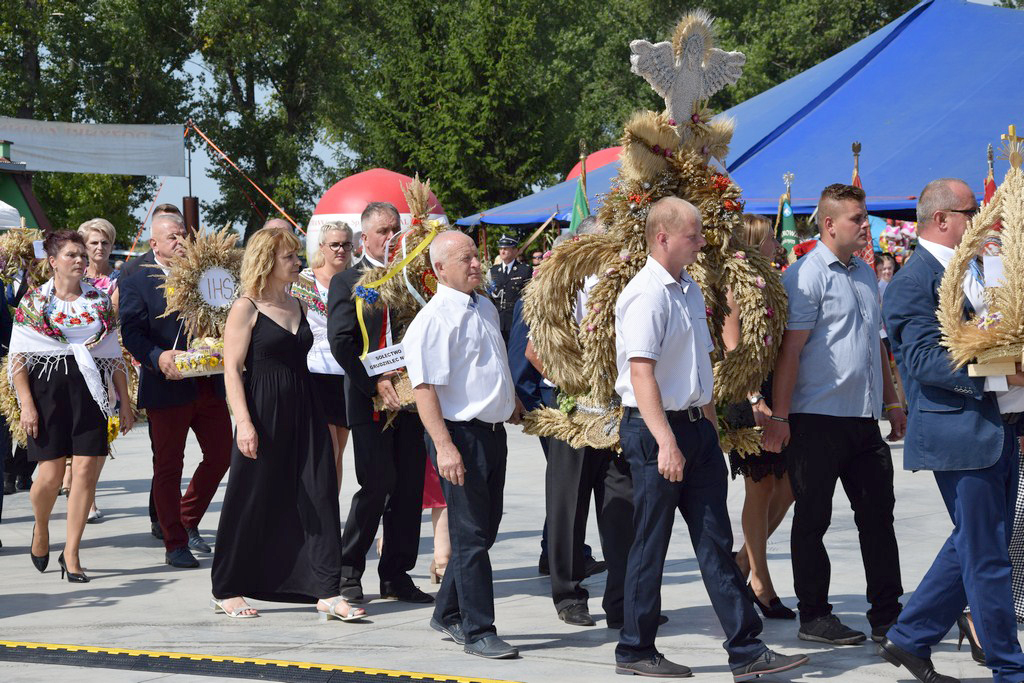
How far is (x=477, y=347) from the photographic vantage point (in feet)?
18.1

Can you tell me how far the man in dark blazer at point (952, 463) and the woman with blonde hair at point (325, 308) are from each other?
3257 mm

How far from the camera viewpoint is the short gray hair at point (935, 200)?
16.4 feet

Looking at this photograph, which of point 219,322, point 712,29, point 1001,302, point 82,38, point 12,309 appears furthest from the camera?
point 82,38

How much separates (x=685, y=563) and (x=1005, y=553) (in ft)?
9.60

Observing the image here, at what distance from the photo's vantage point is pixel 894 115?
15609 mm

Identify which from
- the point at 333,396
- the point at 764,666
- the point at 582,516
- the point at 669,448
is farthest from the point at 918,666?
the point at 333,396

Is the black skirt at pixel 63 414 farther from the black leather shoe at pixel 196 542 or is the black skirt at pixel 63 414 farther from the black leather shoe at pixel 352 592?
the black leather shoe at pixel 352 592

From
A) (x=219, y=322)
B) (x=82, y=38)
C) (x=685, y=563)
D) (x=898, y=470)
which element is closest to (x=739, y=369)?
(x=685, y=563)

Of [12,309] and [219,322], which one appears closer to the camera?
[219,322]

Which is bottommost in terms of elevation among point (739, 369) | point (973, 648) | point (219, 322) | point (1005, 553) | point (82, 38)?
point (973, 648)

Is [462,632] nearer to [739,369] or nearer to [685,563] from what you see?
[739,369]

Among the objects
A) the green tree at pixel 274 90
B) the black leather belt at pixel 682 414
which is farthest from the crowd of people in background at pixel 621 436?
the green tree at pixel 274 90

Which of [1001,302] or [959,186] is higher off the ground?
[959,186]

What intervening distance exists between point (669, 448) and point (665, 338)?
0.42 m
